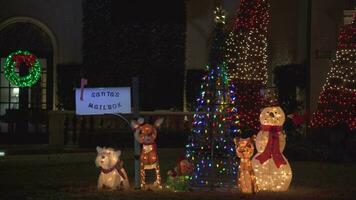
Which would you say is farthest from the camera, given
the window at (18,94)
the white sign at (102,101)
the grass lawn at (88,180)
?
the window at (18,94)

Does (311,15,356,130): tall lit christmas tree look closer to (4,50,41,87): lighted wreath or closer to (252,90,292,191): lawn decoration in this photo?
(252,90,292,191): lawn decoration

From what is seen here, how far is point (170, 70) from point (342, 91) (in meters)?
7.09

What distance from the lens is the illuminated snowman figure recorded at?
40.1ft

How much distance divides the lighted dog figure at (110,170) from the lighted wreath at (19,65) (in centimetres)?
1096

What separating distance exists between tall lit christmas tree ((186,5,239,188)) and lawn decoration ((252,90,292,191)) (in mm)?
701

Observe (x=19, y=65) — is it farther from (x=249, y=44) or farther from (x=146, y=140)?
(x=146, y=140)

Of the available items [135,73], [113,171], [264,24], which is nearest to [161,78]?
[135,73]

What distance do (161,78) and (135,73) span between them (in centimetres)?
84

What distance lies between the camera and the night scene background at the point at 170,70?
1827 centimetres

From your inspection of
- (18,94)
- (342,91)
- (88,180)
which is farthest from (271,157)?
(18,94)

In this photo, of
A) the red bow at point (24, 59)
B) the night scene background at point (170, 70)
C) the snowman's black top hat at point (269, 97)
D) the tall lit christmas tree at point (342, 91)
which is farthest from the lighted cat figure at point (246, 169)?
the red bow at point (24, 59)

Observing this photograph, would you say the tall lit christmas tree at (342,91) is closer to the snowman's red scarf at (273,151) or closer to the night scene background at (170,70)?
the night scene background at (170,70)

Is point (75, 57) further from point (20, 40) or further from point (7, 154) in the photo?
point (7, 154)

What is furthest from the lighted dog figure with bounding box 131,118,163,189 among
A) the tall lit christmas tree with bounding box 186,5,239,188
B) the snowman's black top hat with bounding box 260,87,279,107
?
the snowman's black top hat with bounding box 260,87,279,107
